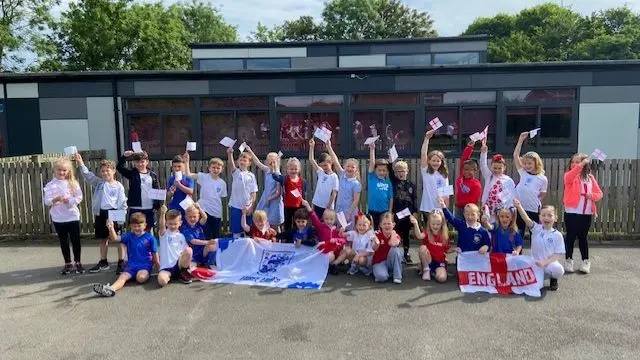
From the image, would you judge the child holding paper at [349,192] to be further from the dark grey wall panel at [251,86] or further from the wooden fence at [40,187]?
the dark grey wall panel at [251,86]

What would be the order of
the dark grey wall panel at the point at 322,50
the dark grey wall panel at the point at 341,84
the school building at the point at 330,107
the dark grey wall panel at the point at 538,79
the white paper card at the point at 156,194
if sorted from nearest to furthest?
1. the white paper card at the point at 156,194
2. the dark grey wall panel at the point at 538,79
3. the school building at the point at 330,107
4. the dark grey wall panel at the point at 341,84
5. the dark grey wall panel at the point at 322,50

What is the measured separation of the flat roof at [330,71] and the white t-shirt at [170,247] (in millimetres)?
9114

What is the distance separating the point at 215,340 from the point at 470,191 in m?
4.04

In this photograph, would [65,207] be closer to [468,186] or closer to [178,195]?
[178,195]

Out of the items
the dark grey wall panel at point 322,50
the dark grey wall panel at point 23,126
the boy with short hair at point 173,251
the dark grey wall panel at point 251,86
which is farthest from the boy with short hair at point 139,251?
the dark grey wall panel at point 322,50

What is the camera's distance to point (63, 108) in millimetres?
15188

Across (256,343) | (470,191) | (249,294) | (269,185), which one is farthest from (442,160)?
(256,343)

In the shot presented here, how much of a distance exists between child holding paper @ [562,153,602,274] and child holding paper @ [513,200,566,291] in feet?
2.56

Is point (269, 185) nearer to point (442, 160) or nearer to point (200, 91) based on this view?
point (442, 160)

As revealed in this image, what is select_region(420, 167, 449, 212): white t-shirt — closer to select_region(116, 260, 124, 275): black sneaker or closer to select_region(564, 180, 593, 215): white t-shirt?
select_region(564, 180, 593, 215): white t-shirt

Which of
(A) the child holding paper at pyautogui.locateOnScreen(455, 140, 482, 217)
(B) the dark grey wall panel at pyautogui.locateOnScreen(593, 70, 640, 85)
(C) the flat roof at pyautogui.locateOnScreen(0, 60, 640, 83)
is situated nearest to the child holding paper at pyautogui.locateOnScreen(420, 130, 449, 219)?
(A) the child holding paper at pyautogui.locateOnScreen(455, 140, 482, 217)

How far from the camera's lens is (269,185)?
7.20m

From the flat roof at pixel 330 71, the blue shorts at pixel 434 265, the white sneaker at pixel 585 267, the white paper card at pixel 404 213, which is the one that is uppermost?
the flat roof at pixel 330 71

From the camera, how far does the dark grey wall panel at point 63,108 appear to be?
49.6 ft
